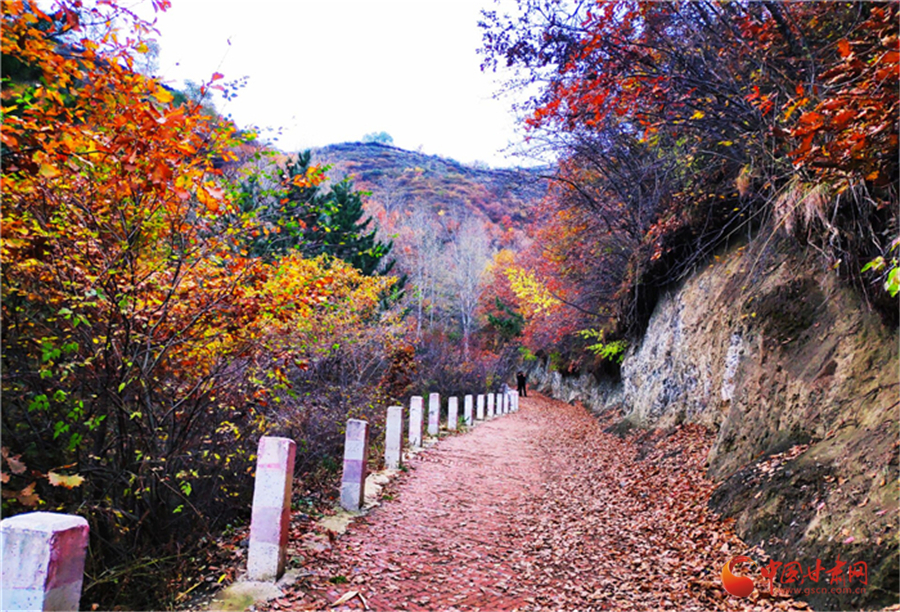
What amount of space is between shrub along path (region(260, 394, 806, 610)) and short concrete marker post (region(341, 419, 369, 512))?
372 mm

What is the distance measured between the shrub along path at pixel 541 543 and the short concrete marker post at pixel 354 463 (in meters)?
0.37

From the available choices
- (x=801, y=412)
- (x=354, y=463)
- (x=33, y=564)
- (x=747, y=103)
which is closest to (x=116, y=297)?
(x=33, y=564)

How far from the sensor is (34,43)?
3.76 meters

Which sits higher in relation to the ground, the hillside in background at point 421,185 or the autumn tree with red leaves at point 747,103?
the hillside in background at point 421,185

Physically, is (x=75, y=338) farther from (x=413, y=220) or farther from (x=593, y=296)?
(x=413, y=220)

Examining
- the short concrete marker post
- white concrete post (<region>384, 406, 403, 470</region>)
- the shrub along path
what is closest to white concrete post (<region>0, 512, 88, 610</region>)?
the shrub along path

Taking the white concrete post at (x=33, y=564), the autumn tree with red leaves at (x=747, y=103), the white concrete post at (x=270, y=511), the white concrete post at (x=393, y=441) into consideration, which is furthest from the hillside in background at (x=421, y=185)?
the white concrete post at (x=33, y=564)

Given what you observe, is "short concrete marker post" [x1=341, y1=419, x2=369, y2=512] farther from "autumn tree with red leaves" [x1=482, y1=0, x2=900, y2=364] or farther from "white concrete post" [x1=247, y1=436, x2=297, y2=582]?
"autumn tree with red leaves" [x1=482, y1=0, x2=900, y2=364]

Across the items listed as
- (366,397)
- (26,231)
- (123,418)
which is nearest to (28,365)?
(123,418)

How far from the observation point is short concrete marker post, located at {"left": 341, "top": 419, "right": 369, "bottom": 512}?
21.2 ft

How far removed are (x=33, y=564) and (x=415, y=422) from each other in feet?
30.0

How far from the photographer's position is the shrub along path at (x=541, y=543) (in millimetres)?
4320

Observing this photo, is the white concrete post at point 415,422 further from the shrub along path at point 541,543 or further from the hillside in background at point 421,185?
the hillside in background at point 421,185

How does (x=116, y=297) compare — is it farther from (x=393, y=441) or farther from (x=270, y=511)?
(x=393, y=441)
